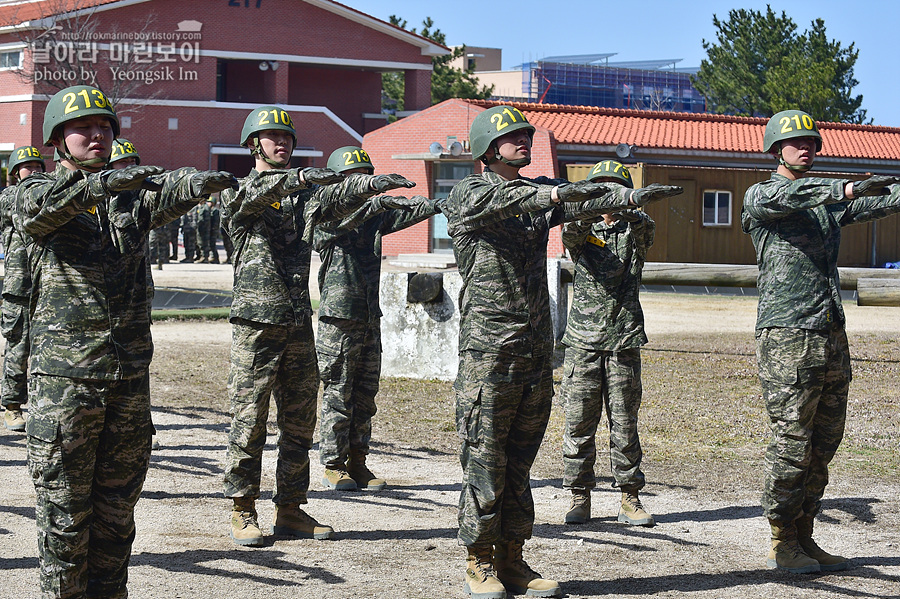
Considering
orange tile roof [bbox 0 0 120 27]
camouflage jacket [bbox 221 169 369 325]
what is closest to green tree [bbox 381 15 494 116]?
orange tile roof [bbox 0 0 120 27]

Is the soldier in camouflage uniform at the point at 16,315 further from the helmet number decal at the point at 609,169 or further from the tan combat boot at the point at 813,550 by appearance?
the tan combat boot at the point at 813,550

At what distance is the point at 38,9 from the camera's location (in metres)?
42.3

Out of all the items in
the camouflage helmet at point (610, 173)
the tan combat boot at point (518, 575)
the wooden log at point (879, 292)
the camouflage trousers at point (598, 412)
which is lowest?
the tan combat boot at point (518, 575)

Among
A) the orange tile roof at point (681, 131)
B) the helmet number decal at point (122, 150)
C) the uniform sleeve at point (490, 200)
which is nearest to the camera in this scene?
the uniform sleeve at point (490, 200)

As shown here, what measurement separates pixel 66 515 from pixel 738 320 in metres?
16.2

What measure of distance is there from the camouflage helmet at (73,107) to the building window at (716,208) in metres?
23.5

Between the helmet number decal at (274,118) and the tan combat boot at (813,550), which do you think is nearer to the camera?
the tan combat boot at (813,550)

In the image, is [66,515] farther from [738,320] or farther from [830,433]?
[738,320]

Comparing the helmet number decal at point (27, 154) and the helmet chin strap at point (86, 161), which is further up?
the helmet number decal at point (27, 154)

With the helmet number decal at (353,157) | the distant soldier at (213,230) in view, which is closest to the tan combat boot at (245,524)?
the helmet number decal at (353,157)

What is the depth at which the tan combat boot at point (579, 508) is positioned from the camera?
7035 mm

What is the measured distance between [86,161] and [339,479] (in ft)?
13.2

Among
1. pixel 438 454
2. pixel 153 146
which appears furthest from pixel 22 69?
pixel 438 454

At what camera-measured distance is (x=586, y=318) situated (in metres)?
7.25
